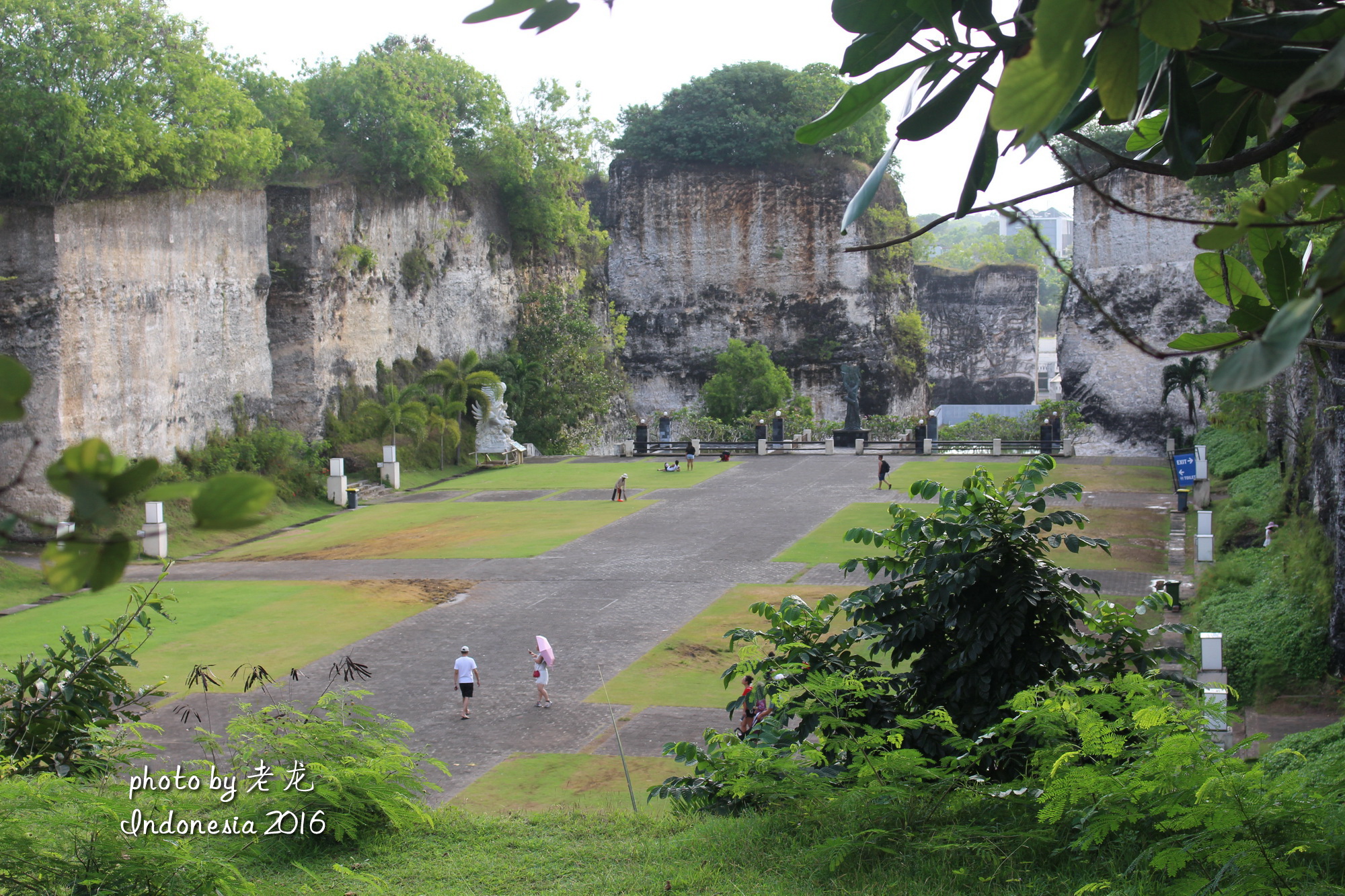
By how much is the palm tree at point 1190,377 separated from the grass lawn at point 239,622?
17.8 metres

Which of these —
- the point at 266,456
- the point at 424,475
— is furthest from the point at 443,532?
the point at 424,475

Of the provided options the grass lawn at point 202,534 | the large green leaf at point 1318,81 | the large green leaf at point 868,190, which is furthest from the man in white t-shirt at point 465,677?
the large green leaf at point 1318,81

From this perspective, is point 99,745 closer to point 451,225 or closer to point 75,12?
point 75,12

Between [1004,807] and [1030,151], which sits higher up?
[1030,151]

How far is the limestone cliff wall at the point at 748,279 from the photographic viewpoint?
3969 cm

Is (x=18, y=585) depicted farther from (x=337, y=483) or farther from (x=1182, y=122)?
Result: (x=1182, y=122)

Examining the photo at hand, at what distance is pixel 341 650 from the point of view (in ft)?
38.9

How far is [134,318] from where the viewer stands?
19.7 m

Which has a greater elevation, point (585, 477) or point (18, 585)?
point (585, 477)

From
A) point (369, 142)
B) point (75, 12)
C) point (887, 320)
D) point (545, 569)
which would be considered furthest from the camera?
point (887, 320)

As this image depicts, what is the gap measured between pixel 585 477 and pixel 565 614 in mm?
12309

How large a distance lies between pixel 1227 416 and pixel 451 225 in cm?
1985

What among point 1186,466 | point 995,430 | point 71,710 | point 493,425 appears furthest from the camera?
point 995,430

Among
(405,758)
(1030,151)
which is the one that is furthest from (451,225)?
(1030,151)
